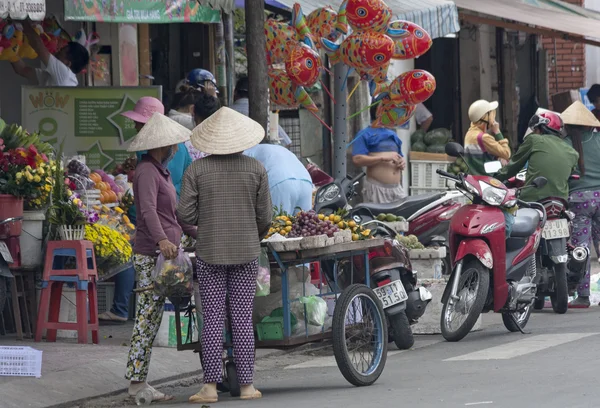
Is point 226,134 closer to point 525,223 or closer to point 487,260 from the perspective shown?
point 487,260

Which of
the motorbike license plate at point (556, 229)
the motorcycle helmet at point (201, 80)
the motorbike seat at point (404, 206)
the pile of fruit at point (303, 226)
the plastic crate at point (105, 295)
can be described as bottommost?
the plastic crate at point (105, 295)

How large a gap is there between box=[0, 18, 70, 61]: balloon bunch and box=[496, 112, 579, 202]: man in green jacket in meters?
4.68

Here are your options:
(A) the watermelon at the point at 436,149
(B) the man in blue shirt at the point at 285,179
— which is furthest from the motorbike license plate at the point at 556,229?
(A) the watermelon at the point at 436,149

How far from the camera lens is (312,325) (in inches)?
341

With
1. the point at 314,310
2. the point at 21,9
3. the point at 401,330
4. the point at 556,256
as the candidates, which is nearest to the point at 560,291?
the point at 556,256

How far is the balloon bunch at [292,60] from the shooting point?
489 inches

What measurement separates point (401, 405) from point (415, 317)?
10.6ft

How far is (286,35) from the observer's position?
12703mm

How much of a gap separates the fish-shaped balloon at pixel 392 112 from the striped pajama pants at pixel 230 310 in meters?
5.07

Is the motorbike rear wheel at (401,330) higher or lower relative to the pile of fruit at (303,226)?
Answer: lower

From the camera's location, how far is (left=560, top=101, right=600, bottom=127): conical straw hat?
13.2 metres

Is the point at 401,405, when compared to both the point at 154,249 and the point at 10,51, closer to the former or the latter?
the point at 154,249

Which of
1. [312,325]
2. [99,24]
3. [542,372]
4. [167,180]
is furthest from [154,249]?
[99,24]

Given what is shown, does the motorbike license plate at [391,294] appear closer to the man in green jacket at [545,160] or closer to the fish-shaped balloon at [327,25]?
the man in green jacket at [545,160]
